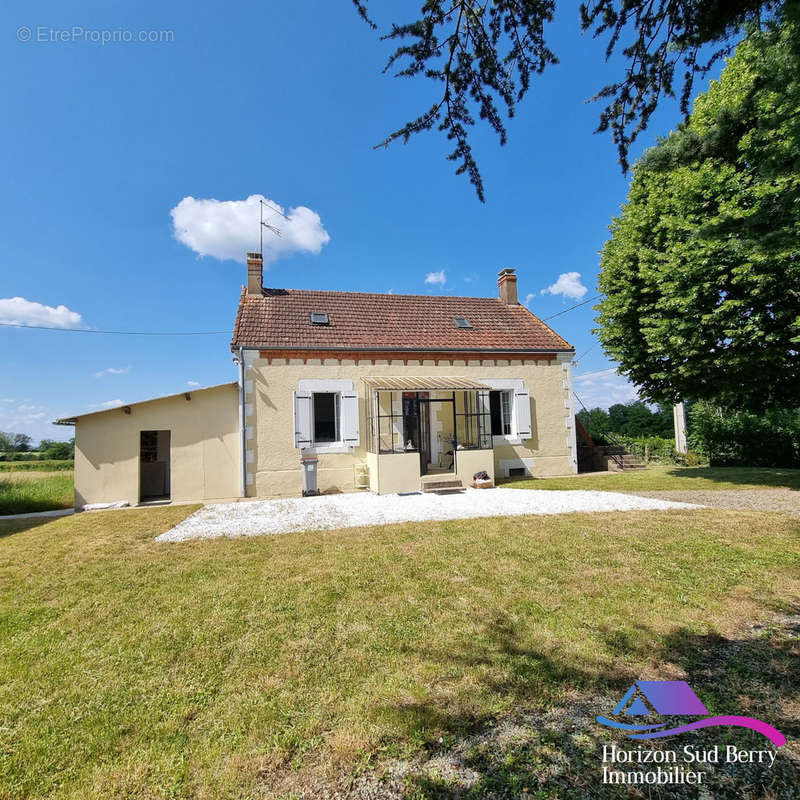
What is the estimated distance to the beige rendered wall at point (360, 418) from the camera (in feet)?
34.1

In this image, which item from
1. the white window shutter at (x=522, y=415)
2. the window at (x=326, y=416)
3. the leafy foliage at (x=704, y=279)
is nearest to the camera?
the leafy foliage at (x=704, y=279)

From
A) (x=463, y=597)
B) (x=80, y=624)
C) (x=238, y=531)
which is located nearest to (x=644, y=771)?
(x=463, y=597)

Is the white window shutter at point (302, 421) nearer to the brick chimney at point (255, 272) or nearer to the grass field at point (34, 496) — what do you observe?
the brick chimney at point (255, 272)

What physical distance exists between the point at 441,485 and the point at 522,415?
384cm

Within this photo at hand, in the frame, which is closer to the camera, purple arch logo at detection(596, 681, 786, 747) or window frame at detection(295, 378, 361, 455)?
purple arch logo at detection(596, 681, 786, 747)

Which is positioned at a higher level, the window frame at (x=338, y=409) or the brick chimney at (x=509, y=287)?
the brick chimney at (x=509, y=287)

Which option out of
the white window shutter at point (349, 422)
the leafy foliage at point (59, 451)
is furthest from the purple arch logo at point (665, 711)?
the leafy foliage at point (59, 451)

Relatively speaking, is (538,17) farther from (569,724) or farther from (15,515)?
(15,515)

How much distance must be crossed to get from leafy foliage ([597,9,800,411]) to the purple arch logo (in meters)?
5.49

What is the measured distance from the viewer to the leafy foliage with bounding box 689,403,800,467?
12.6m

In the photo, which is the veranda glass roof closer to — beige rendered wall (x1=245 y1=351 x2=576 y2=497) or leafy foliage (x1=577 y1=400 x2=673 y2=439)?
beige rendered wall (x1=245 y1=351 x2=576 y2=497)

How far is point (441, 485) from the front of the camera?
10.2 m

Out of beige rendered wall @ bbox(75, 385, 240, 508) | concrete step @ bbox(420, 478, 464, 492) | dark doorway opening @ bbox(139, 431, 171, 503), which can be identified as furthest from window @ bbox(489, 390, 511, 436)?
dark doorway opening @ bbox(139, 431, 171, 503)

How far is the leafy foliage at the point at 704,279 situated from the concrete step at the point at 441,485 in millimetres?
5556
